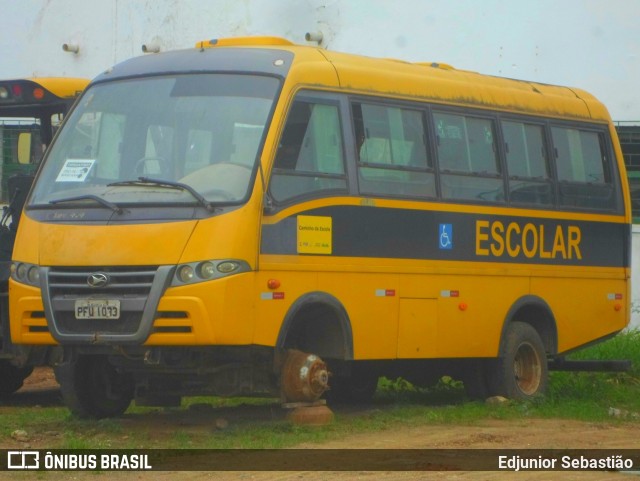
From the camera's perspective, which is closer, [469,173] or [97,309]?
[97,309]

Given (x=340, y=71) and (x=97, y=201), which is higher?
(x=340, y=71)

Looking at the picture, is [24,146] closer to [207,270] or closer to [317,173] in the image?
[317,173]

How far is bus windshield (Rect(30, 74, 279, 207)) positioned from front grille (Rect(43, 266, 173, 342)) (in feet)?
1.83

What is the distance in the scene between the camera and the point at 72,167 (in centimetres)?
1088

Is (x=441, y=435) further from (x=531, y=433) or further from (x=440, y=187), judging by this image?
(x=440, y=187)

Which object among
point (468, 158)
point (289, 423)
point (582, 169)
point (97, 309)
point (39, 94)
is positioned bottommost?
point (289, 423)

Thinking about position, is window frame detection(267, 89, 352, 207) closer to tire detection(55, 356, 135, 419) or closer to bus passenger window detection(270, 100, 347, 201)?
bus passenger window detection(270, 100, 347, 201)

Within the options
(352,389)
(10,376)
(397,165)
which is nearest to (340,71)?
(397,165)

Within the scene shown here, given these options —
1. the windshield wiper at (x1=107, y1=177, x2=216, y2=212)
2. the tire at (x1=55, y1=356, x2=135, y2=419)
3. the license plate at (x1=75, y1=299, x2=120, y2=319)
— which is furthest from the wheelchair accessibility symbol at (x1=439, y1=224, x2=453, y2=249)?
the license plate at (x1=75, y1=299, x2=120, y2=319)

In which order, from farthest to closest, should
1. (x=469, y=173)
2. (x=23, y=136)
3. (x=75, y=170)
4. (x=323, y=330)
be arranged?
(x=23, y=136) → (x=469, y=173) → (x=323, y=330) → (x=75, y=170)

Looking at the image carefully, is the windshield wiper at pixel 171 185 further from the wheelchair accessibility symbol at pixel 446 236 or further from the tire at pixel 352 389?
the tire at pixel 352 389

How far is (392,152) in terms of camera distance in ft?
38.1

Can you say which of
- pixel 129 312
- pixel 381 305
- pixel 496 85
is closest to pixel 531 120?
pixel 496 85

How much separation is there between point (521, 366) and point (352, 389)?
1656 mm
